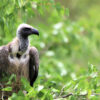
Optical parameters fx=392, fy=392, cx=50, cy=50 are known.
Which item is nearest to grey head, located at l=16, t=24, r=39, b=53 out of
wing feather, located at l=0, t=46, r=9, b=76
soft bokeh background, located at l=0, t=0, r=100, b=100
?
soft bokeh background, located at l=0, t=0, r=100, b=100

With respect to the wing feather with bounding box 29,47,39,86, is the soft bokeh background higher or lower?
higher

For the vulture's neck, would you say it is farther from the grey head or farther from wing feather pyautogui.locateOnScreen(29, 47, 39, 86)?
wing feather pyautogui.locateOnScreen(29, 47, 39, 86)

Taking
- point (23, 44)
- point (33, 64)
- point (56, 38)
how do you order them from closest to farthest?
1. point (23, 44)
2. point (33, 64)
3. point (56, 38)

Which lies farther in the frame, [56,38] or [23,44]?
[56,38]

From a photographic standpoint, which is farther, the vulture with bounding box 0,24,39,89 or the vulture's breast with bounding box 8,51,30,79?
the vulture's breast with bounding box 8,51,30,79

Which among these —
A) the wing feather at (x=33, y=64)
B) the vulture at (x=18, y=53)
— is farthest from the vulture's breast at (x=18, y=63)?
the wing feather at (x=33, y=64)

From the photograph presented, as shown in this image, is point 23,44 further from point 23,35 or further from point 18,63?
point 18,63

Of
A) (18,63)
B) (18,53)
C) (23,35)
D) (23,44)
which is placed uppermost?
(23,35)

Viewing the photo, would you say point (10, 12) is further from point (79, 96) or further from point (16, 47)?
point (79, 96)

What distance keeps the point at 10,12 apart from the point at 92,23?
6.26m

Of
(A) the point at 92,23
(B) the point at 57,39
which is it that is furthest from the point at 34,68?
(A) the point at 92,23

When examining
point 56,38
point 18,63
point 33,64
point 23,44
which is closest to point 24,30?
point 23,44

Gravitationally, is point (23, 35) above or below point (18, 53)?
above

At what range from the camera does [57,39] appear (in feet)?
39.8
